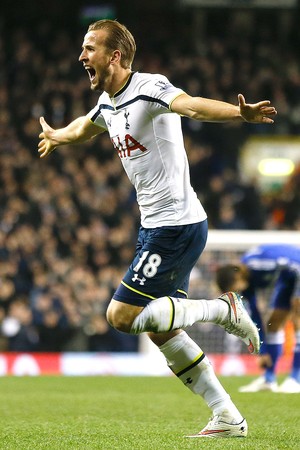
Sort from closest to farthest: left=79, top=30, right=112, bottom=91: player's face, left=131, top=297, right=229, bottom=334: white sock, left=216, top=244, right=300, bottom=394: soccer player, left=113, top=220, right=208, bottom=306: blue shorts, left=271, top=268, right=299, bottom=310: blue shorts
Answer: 1. left=131, top=297, right=229, bottom=334: white sock
2. left=113, top=220, right=208, bottom=306: blue shorts
3. left=79, top=30, right=112, bottom=91: player's face
4. left=216, top=244, right=300, bottom=394: soccer player
5. left=271, top=268, right=299, bottom=310: blue shorts

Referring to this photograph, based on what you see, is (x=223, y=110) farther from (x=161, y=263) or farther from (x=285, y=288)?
(x=285, y=288)

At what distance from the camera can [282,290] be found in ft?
35.0

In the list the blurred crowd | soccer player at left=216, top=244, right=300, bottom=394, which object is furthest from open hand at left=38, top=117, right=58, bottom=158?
the blurred crowd

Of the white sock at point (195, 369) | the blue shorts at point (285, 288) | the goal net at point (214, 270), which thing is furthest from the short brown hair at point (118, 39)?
the goal net at point (214, 270)

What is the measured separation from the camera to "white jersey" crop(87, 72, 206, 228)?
5.76 metres

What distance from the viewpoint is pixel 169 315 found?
5.59 meters

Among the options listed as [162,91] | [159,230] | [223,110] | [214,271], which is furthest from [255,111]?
[214,271]

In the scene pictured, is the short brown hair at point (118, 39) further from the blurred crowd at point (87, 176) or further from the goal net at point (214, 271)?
the blurred crowd at point (87, 176)

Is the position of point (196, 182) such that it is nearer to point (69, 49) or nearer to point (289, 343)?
point (69, 49)

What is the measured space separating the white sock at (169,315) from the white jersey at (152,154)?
1.56 feet

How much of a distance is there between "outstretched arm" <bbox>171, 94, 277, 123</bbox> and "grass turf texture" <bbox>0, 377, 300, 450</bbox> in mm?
1696

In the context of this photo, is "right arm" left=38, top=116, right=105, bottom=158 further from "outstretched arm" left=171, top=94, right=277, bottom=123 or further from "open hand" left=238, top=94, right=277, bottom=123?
"open hand" left=238, top=94, right=277, bottom=123

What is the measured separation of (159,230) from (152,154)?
441 mm

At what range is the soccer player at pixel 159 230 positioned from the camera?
567cm
